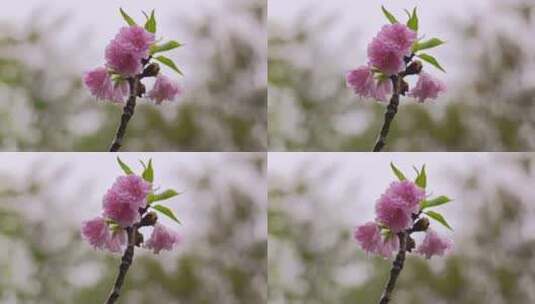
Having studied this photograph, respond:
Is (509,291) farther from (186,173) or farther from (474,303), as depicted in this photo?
(186,173)

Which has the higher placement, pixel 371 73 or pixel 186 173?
pixel 371 73

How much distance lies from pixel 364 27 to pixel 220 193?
0.54 meters

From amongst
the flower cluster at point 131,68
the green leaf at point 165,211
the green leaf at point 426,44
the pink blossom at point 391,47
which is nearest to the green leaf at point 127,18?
the flower cluster at point 131,68

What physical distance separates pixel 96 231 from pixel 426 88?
870 millimetres

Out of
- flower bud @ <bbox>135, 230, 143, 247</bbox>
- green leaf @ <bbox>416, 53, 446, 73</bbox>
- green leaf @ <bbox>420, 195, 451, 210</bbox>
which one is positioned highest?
green leaf @ <bbox>416, 53, 446, 73</bbox>

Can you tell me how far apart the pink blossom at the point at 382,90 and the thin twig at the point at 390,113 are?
12mm

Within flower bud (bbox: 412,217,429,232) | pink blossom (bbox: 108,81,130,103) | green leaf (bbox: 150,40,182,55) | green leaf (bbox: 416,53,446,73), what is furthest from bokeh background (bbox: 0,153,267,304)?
green leaf (bbox: 416,53,446,73)

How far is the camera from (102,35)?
240cm

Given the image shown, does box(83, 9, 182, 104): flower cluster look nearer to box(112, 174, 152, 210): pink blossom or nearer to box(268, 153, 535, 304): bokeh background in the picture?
box(112, 174, 152, 210): pink blossom

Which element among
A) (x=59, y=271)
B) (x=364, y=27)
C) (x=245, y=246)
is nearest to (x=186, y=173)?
(x=245, y=246)

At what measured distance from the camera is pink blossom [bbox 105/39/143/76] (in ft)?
7.84

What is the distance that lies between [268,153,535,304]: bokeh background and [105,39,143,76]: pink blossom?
40 cm

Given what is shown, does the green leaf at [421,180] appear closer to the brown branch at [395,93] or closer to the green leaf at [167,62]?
the brown branch at [395,93]

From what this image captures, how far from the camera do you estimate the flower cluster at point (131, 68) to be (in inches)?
94.2
